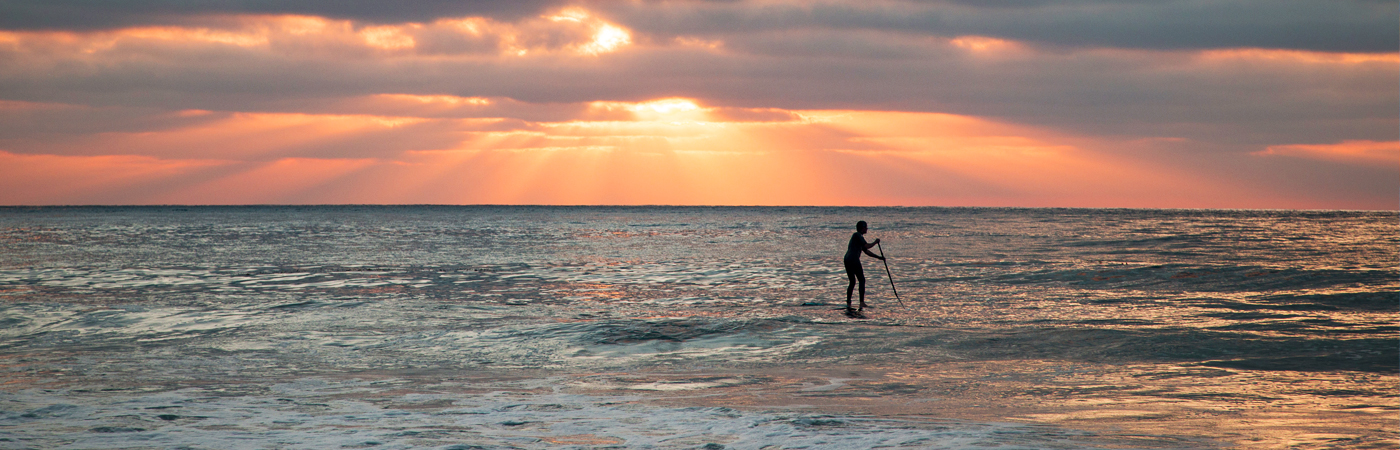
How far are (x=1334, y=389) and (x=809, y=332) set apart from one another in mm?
7257

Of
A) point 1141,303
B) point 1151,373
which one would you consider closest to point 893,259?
point 1141,303

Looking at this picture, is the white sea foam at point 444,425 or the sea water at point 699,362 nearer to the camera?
the white sea foam at point 444,425

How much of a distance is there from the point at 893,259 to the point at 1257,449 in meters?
28.7

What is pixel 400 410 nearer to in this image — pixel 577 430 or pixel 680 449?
pixel 577 430

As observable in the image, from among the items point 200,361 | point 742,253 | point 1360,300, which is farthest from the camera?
point 742,253

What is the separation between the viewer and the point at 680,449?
718cm

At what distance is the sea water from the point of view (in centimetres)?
780

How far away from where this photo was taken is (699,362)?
1205 cm

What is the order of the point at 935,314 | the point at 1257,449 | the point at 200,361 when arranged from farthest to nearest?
1. the point at 935,314
2. the point at 200,361
3. the point at 1257,449

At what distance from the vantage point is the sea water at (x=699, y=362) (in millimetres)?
7797

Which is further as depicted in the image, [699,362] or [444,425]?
[699,362]

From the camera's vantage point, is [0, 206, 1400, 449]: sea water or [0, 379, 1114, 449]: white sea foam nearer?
[0, 379, 1114, 449]: white sea foam

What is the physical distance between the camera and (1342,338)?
529 inches

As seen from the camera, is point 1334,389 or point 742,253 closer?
point 1334,389
